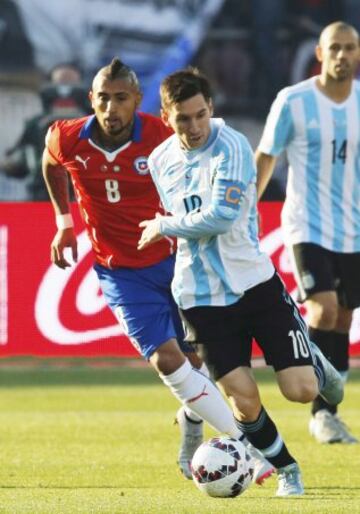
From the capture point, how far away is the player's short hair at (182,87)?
7992 millimetres

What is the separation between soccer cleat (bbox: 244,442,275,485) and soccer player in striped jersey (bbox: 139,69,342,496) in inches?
8.4

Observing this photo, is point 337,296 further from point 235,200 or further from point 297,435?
point 235,200

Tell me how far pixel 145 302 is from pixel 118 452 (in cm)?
160

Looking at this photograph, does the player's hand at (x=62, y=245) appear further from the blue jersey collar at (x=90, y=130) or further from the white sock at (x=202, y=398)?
the white sock at (x=202, y=398)

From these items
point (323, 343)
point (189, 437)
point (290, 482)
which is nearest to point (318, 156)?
point (323, 343)

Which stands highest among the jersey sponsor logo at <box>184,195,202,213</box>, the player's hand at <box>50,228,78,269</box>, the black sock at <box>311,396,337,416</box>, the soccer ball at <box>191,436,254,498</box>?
the jersey sponsor logo at <box>184,195,202,213</box>

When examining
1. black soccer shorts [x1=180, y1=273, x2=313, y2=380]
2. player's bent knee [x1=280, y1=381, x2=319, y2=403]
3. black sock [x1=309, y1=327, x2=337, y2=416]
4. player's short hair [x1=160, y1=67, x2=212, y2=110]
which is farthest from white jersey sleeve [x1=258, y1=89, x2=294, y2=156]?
player's bent knee [x1=280, y1=381, x2=319, y2=403]

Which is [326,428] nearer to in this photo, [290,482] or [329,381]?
[329,381]

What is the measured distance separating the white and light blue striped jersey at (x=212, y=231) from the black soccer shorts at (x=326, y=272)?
2168mm


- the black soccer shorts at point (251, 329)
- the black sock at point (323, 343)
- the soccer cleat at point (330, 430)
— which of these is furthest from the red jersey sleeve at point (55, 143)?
the soccer cleat at point (330, 430)

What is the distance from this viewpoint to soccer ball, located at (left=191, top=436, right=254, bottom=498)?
809cm

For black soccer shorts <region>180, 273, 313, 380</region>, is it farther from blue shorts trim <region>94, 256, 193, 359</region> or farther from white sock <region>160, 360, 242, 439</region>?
blue shorts trim <region>94, 256, 193, 359</region>

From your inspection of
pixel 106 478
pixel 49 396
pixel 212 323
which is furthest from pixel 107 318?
pixel 212 323

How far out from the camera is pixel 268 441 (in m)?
8.38
